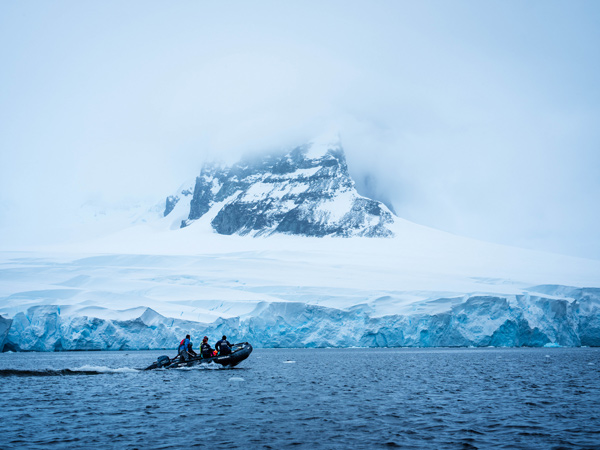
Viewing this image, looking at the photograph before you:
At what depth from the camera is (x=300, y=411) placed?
1841cm

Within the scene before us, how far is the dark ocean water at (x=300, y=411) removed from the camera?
13797 mm

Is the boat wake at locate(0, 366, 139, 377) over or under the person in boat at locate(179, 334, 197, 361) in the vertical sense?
under

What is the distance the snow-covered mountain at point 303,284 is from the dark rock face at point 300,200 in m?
0.43

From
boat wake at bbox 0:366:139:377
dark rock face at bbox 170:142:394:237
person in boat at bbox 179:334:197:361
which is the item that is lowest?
boat wake at bbox 0:366:139:377

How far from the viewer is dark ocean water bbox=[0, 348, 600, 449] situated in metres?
13.8

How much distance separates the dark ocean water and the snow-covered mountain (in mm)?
33295

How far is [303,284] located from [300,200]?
3160 inches

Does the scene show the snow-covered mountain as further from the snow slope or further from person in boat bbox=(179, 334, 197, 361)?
person in boat bbox=(179, 334, 197, 361)

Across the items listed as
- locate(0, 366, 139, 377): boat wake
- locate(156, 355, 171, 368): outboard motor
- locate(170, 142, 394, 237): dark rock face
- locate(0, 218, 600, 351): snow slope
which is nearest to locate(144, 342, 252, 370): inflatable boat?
locate(156, 355, 171, 368): outboard motor

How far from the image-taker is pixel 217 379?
29.4 meters

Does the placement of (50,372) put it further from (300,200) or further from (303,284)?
(300,200)

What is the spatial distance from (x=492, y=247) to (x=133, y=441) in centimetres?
13876

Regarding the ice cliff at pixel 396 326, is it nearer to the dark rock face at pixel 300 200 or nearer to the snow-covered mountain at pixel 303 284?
the snow-covered mountain at pixel 303 284

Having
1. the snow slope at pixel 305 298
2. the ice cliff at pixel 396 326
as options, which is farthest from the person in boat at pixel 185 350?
the ice cliff at pixel 396 326
